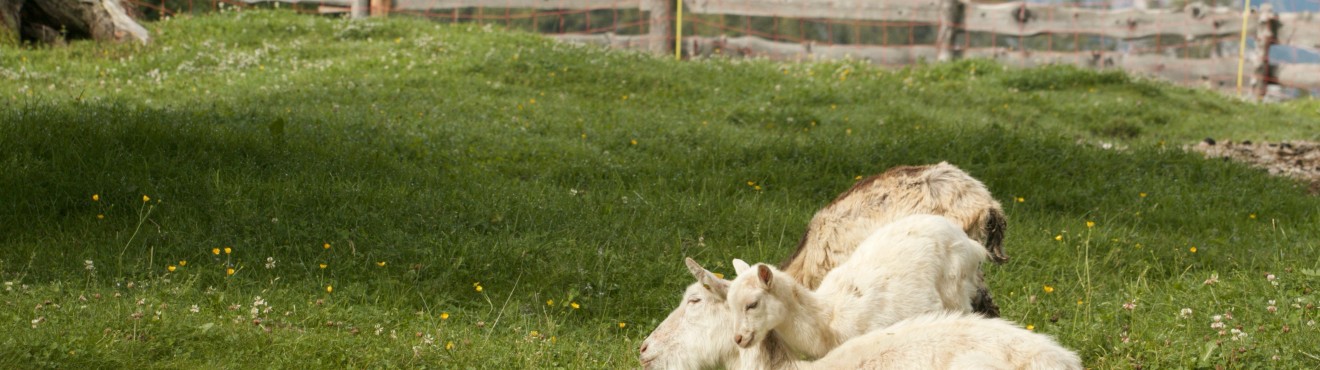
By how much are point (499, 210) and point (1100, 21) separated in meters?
15.4

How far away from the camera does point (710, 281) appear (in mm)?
4879

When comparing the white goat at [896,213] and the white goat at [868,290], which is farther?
the white goat at [896,213]

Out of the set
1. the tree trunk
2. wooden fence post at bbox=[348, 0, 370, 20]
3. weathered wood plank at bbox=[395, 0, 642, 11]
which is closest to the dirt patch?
weathered wood plank at bbox=[395, 0, 642, 11]

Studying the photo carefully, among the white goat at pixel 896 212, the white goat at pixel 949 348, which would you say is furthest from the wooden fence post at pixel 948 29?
the white goat at pixel 949 348

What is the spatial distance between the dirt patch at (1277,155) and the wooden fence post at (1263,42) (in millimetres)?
7220

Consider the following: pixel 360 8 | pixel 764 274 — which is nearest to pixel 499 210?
pixel 764 274

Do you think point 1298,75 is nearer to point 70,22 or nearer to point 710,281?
point 710,281

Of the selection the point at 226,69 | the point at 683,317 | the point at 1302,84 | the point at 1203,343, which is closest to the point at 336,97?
the point at 226,69

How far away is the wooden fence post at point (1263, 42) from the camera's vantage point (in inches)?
775

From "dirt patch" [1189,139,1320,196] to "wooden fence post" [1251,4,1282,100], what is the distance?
7.22 metres

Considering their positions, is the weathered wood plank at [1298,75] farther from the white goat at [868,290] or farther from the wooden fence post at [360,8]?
the white goat at [868,290]

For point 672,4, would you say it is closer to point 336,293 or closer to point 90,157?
point 90,157

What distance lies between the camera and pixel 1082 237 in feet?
27.4

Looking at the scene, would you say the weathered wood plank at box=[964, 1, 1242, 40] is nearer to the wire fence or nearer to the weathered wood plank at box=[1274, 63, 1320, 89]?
the wire fence
